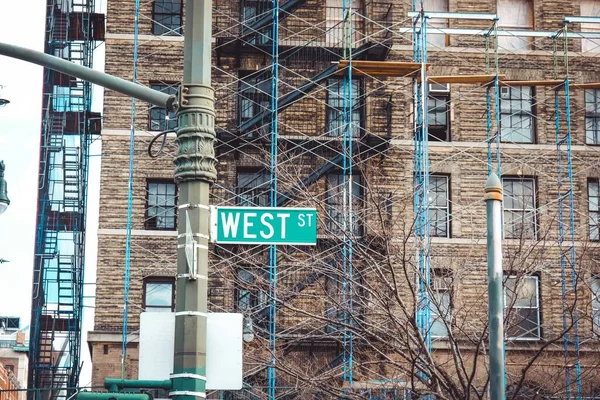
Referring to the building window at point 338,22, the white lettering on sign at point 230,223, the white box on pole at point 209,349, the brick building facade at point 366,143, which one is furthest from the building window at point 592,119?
the white box on pole at point 209,349

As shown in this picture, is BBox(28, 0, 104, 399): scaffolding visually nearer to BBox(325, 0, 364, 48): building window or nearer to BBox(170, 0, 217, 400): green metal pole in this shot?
BBox(325, 0, 364, 48): building window

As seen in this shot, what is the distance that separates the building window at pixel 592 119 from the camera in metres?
38.9

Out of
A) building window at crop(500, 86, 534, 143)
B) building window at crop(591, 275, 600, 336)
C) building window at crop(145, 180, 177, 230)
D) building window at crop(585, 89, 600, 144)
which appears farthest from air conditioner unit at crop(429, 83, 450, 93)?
building window at crop(145, 180, 177, 230)

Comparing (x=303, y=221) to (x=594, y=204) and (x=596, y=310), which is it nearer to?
(x=596, y=310)

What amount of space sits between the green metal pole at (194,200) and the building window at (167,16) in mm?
26776

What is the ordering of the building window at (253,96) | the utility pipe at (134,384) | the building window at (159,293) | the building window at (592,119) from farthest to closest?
the building window at (592,119), the building window at (253,96), the building window at (159,293), the utility pipe at (134,384)

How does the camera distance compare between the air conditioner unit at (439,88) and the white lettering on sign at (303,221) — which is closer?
the white lettering on sign at (303,221)

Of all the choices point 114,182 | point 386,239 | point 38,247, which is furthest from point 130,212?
point 386,239

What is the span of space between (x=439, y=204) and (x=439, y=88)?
3543 millimetres

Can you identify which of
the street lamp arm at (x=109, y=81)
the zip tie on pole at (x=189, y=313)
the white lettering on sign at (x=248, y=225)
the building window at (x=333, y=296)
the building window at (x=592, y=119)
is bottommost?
the zip tie on pole at (x=189, y=313)

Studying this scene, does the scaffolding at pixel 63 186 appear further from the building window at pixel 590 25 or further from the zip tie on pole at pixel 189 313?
the zip tie on pole at pixel 189 313

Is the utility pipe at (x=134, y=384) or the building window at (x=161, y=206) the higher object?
the building window at (x=161, y=206)

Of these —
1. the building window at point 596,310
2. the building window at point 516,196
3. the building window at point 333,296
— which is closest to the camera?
the building window at point 596,310

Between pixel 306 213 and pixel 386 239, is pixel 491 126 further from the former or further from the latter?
pixel 306 213
